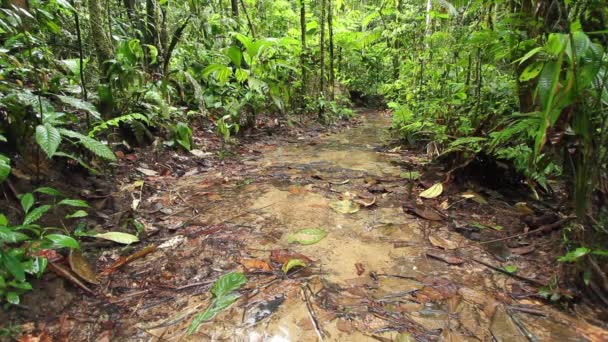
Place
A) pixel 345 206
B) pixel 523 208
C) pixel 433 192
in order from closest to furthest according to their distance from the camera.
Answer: pixel 523 208
pixel 345 206
pixel 433 192

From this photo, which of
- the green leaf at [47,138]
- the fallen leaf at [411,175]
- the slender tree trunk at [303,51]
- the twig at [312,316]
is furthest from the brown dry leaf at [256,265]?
the slender tree trunk at [303,51]

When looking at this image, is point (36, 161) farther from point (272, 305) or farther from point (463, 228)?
point (463, 228)

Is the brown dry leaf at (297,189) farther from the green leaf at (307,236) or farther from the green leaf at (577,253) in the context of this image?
the green leaf at (577,253)

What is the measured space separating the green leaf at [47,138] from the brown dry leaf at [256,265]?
1.24m

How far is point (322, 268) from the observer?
6.52 ft

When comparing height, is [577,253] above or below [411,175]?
above

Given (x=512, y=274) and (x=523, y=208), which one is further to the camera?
(x=523, y=208)

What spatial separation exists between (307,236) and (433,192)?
1293 mm

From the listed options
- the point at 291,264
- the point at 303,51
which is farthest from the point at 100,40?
the point at 303,51

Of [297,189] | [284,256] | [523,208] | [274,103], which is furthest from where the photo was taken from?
[274,103]

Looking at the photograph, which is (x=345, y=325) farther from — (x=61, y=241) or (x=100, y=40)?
(x=100, y=40)

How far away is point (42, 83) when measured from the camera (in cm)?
257

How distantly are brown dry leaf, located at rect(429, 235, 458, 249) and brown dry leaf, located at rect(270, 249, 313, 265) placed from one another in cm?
86

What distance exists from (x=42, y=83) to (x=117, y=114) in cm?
80
